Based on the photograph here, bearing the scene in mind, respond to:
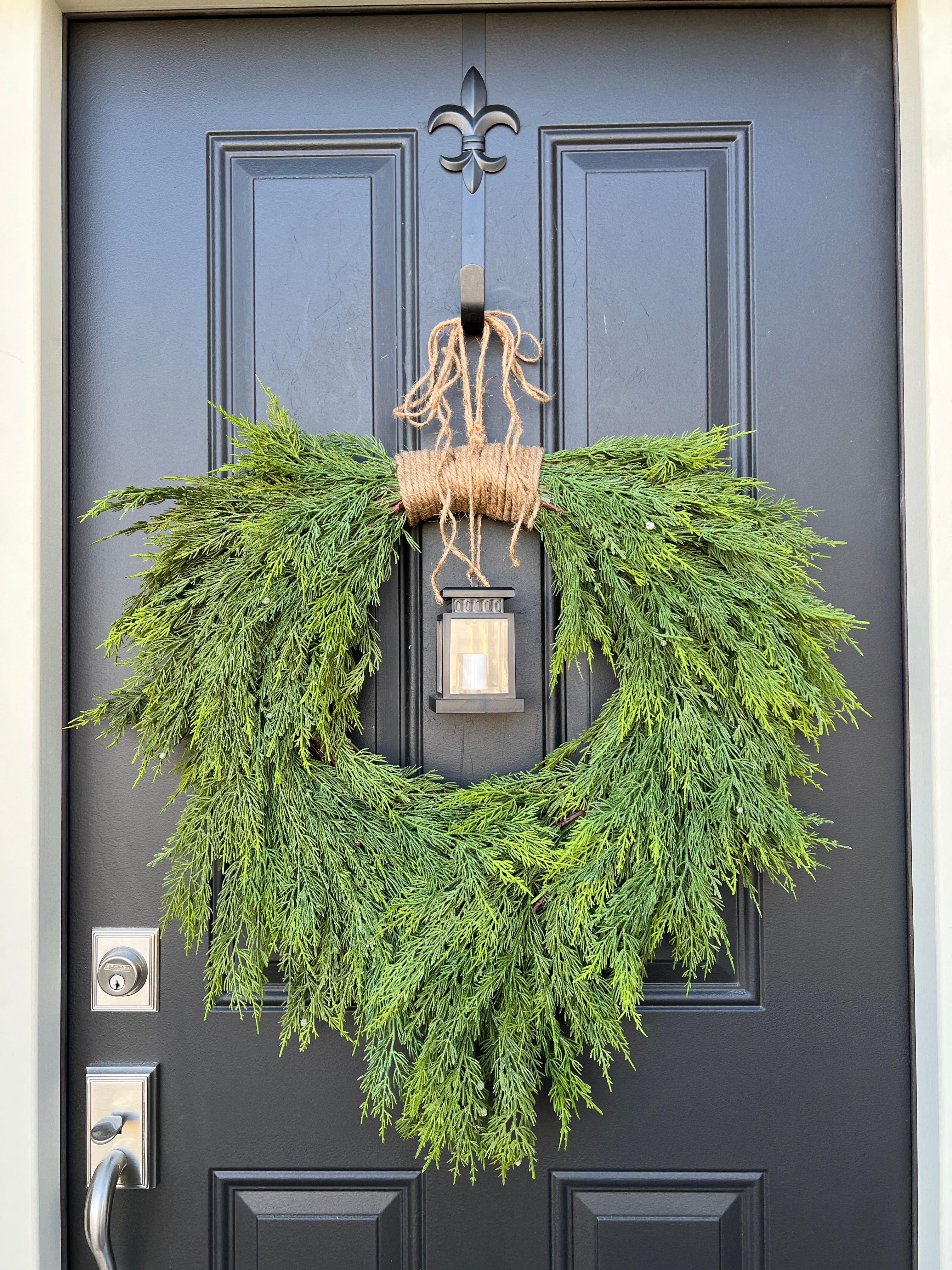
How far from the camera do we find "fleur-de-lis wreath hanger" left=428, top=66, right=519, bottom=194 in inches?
43.2

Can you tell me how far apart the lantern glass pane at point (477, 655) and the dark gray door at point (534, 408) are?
13 centimetres

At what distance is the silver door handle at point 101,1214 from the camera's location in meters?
0.99

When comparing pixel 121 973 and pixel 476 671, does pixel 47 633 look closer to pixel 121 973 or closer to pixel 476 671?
pixel 121 973

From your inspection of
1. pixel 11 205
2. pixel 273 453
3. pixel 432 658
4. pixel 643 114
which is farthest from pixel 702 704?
pixel 11 205

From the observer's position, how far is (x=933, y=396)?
1.03 m

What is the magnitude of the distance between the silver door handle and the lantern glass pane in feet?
2.67

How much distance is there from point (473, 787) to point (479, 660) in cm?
18

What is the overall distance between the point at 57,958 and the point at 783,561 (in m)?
1.14

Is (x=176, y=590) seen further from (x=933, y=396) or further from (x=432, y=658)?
(x=933, y=396)

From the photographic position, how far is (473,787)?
3.41 ft

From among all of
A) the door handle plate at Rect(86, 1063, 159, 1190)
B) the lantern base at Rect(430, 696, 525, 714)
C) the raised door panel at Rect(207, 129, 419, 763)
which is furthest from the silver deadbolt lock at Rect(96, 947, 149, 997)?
the lantern base at Rect(430, 696, 525, 714)

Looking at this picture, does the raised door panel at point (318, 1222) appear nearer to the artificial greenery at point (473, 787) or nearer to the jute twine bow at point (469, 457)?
the artificial greenery at point (473, 787)

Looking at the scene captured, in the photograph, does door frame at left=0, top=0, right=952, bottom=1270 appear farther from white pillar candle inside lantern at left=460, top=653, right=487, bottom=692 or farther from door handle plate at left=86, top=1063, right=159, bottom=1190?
white pillar candle inside lantern at left=460, top=653, right=487, bottom=692

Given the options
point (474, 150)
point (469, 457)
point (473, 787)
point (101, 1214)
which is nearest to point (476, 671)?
point (473, 787)
